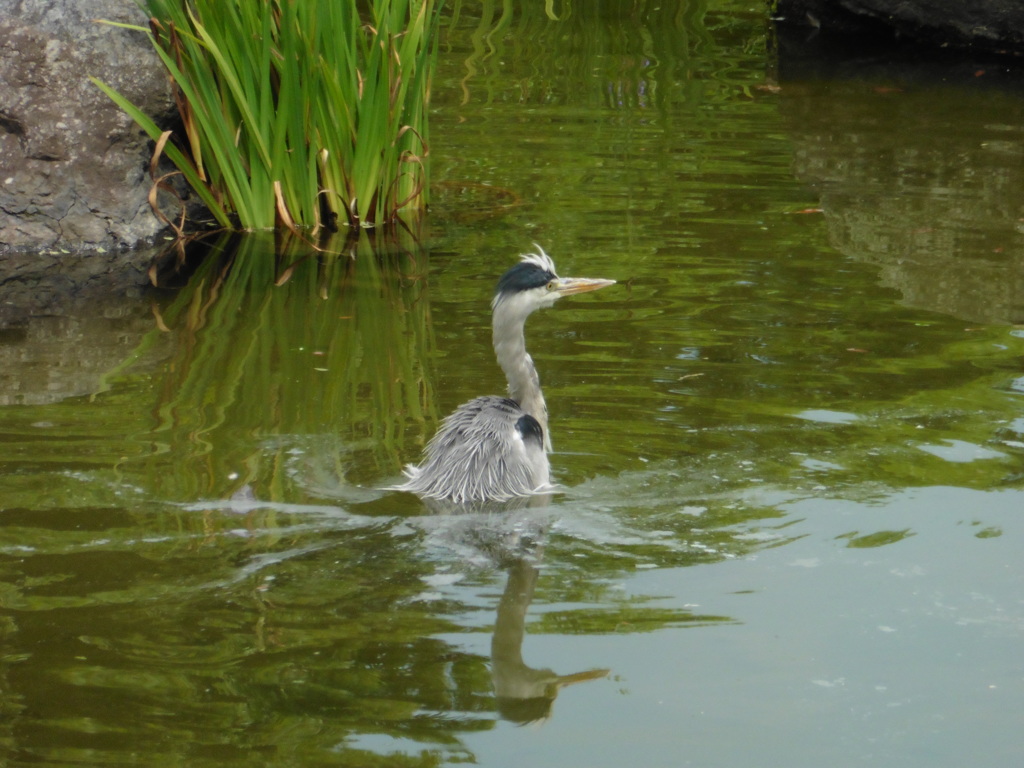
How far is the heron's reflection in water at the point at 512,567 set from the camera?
12.9 feet

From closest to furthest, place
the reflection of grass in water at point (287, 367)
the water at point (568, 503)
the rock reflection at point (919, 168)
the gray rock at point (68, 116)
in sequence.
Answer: the water at point (568, 503) → the reflection of grass in water at point (287, 367) → the rock reflection at point (919, 168) → the gray rock at point (68, 116)

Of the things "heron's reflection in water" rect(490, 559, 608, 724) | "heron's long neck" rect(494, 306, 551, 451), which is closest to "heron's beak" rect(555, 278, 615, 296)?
"heron's long neck" rect(494, 306, 551, 451)

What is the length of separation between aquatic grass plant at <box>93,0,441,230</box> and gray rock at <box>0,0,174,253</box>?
1.31 feet

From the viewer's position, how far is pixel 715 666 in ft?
13.2

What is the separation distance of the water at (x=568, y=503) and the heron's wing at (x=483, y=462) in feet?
0.48

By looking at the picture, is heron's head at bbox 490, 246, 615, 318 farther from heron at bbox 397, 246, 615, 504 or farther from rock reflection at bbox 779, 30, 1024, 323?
rock reflection at bbox 779, 30, 1024, 323

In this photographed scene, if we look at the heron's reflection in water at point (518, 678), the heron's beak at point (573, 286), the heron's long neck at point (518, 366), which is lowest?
the heron's reflection in water at point (518, 678)

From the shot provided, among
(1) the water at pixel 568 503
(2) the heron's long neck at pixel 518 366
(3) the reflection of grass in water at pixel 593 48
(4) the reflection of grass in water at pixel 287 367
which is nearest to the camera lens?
(1) the water at pixel 568 503

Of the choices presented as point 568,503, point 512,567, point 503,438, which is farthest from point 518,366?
point 512,567

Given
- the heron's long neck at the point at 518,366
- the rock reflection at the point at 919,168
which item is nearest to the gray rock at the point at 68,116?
the heron's long neck at the point at 518,366

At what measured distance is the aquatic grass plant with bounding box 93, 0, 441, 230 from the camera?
765cm

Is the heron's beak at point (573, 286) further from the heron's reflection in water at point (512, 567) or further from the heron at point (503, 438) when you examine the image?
the heron's reflection in water at point (512, 567)

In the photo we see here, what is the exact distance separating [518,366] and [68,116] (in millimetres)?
4512

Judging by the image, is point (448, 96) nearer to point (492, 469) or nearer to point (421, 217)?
point (421, 217)
